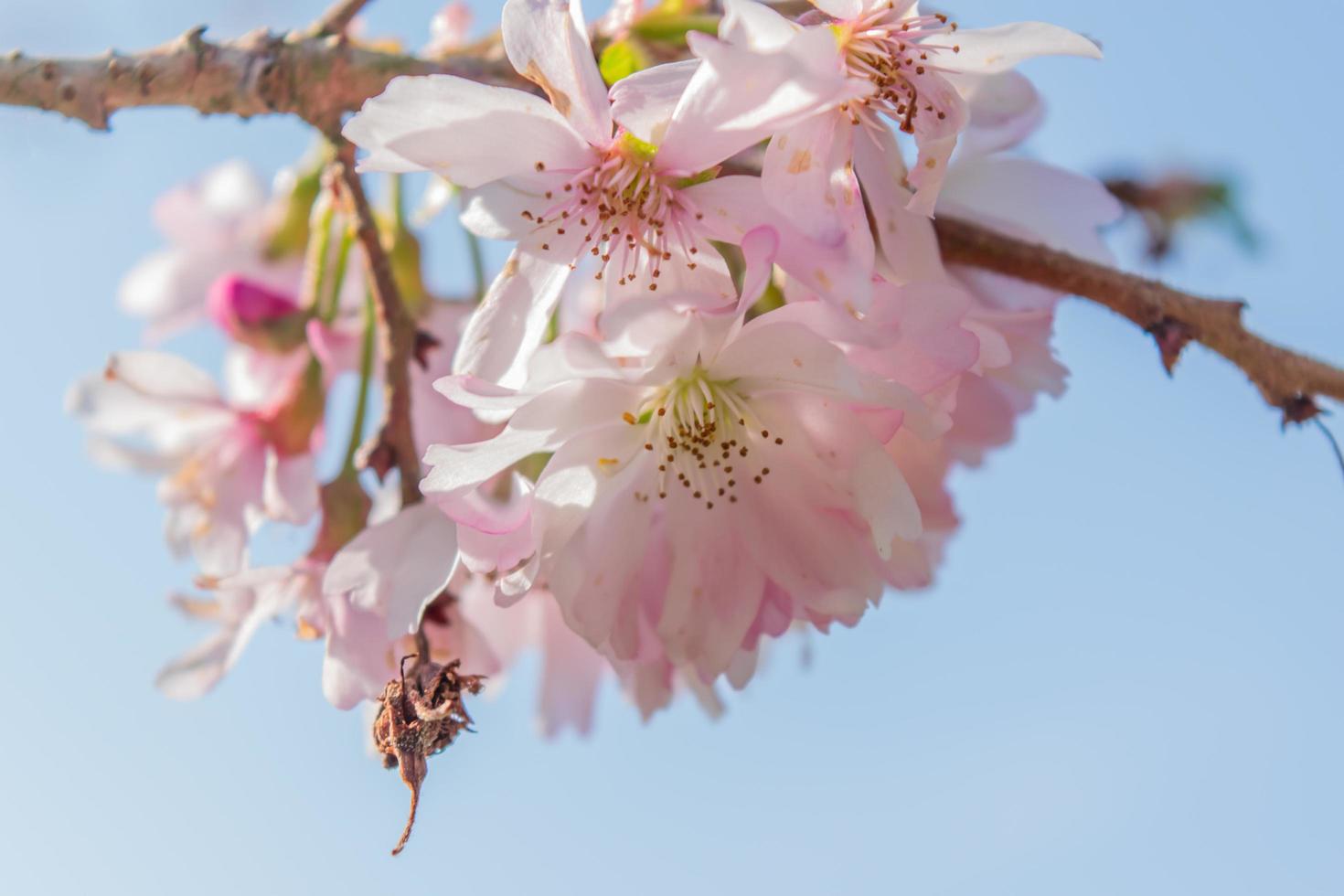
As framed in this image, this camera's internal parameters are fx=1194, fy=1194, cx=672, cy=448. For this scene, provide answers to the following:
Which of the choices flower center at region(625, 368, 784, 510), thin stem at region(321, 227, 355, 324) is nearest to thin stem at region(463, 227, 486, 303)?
thin stem at region(321, 227, 355, 324)

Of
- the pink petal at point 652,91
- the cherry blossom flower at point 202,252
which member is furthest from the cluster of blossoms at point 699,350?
the cherry blossom flower at point 202,252

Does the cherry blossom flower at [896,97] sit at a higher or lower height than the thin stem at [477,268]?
higher

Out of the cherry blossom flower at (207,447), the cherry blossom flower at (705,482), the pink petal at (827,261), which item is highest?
the pink petal at (827,261)

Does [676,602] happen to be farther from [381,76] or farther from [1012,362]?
[381,76]

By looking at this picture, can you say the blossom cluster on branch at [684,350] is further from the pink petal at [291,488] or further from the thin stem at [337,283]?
the thin stem at [337,283]

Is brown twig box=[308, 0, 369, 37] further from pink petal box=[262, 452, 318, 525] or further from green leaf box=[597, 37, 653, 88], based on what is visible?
pink petal box=[262, 452, 318, 525]

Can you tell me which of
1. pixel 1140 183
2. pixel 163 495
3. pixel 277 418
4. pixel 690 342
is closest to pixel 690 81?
pixel 690 342
